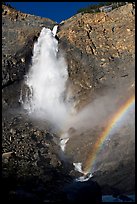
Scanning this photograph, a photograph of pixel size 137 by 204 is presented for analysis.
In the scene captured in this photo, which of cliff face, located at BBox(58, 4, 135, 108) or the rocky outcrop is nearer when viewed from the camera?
the rocky outcrop

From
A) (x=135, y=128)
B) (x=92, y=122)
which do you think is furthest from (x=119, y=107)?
(x=135, y=128)

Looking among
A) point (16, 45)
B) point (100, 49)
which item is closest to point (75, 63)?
point (100, 49)

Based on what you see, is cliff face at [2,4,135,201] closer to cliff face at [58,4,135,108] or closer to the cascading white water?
cliff face at [58,4,135,108]

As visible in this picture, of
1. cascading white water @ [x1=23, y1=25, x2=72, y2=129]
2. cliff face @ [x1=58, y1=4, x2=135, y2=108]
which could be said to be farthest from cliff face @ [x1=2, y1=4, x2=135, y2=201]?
cascading white water @ [x1=23, y1=25, x2=72, y2=129]

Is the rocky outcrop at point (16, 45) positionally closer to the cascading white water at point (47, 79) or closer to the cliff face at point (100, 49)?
the cascading white water at point (47, 79)

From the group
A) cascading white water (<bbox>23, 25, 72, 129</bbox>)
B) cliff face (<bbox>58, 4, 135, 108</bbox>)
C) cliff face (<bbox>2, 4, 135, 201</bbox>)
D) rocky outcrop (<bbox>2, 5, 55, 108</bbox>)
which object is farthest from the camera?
cascading white water (<bbox>23, 25, 72, 129</bbox>)

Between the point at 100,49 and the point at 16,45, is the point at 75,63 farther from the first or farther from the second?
the point at 16,45

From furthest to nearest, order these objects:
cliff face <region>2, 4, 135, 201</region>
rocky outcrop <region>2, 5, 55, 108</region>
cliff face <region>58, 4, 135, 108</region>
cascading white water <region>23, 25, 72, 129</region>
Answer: cascading white water <region>23, 25, 72, 129</region>, cliff face <region>58, 4, 135, 108</region>, rocky outcrop <region>2, 5, 55, 108</region>, cliff face <region>2, 4, 135, 201</region>
